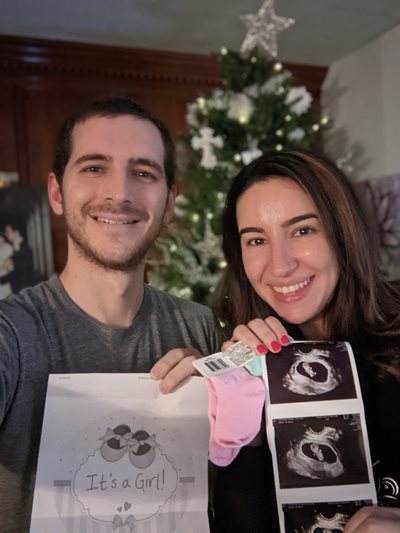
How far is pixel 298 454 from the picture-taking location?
2.68ft

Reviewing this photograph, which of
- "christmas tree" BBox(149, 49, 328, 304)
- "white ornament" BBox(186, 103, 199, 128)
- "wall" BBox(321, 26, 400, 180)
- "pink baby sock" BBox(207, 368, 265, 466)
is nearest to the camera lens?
"pink baby sock" BBox(207, 368, 265, 466)

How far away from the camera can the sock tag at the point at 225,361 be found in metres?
0.85

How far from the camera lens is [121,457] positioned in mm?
833

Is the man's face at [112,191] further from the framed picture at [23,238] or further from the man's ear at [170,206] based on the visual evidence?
the framed picture at [23,238]

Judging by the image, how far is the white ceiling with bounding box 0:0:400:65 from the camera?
2.73m

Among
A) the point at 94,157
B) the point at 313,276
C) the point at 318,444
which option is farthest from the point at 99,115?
the point at 318,444

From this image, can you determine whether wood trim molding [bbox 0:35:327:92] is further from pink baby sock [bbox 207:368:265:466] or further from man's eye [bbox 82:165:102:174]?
pink baby sock [bbox 207:368:265:466]

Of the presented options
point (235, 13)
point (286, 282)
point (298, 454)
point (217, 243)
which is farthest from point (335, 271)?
point (235, 13)

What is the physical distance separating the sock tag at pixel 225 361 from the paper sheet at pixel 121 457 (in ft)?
0.14

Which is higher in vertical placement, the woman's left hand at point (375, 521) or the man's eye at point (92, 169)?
the man's eye at point (92, 169)

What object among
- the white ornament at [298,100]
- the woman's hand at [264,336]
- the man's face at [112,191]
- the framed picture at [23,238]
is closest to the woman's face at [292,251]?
the woman's hand at [264,336]

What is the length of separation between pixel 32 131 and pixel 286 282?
2890mm

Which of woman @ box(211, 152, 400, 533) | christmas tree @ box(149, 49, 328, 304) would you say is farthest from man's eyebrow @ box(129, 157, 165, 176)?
christmas tree @ box(149, 49, 328, 304)

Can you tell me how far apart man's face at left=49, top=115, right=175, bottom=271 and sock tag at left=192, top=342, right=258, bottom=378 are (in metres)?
0.35
